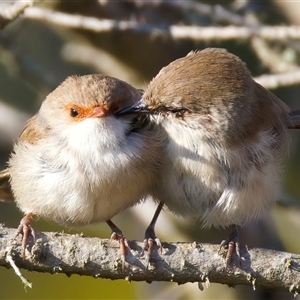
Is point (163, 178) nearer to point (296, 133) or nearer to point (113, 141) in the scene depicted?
point (113, 141)

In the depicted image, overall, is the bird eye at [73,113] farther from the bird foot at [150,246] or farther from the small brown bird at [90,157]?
the bird foot at [150,246]

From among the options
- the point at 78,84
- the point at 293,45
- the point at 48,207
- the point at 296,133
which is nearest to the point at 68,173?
the point at 48,207

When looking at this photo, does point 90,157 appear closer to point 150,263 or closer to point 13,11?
point 150,263

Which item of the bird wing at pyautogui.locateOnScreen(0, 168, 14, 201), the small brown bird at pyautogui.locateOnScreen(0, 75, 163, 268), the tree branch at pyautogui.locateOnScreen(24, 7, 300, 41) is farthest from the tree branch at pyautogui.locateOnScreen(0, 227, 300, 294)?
the tree branch at pyautogui.locateOnScreen(24, 7, 300, 41)

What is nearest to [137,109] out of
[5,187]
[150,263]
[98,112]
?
[98,112]

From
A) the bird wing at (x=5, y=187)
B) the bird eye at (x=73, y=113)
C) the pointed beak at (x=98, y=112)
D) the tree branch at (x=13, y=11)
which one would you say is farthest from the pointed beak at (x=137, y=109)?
the bird wing at (x=5, y=187)

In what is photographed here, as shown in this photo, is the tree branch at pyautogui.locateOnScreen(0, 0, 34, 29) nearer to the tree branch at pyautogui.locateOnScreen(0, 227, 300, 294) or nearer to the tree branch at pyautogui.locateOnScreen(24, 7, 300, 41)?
the tree branch at pyautogui.locateOnScreen(24, 7, 300, 41)
